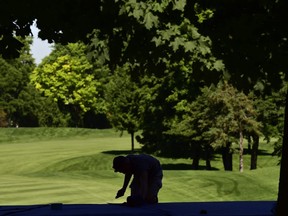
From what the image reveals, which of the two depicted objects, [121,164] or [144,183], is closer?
[121,164]

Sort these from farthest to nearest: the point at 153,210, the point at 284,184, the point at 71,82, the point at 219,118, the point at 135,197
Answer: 1. the point at 71,82
2. the point at 219,118
3. the point at 135,197
4. the point at 153,210
5. the point at 284,184

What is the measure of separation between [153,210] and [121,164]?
2.82 ft

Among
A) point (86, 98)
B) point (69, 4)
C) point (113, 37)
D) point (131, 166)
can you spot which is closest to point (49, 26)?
point (69, 4)

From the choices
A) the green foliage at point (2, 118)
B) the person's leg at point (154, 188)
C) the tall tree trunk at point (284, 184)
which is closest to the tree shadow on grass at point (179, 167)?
the person's leg at point (154, 188)

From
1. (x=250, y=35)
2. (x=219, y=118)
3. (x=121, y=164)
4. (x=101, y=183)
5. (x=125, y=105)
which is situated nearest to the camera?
(x=121, y=164)

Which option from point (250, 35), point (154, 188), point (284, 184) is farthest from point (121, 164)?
point (250, 35)

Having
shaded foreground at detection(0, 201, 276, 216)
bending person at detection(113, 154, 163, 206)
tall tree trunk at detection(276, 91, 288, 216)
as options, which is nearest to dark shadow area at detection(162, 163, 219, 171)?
shaded foreground at detection(0, 201, 276, 216)

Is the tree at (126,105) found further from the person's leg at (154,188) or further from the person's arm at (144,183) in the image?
the person's arm at (144,183)

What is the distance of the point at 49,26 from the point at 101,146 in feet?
157

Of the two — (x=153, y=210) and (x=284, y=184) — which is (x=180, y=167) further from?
(x=284, y=184)

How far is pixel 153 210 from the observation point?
29.1 ft

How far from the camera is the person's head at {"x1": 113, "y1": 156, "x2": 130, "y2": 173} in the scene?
361 inches

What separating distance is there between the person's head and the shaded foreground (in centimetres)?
56

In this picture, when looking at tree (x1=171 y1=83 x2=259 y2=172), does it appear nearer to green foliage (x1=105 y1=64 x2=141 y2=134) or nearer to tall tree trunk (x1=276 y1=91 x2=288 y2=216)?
green foliage (x1=105 y1=64 x2=141 y2=134)
